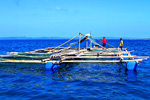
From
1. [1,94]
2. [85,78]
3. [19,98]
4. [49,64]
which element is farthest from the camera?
[49,64]

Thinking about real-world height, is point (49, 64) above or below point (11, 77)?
above

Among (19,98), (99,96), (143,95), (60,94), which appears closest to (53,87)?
(60,94)

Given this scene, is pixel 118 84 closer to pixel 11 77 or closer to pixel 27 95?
pixel 27 95

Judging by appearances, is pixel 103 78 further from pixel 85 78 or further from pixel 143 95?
pixel 143 95

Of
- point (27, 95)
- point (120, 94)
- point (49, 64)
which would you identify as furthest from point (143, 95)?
point (49, 64)

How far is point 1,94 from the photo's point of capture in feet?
33.0

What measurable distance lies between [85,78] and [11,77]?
575 cm

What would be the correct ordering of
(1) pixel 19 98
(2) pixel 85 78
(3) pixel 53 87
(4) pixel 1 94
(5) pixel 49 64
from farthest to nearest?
(5) pixel 49 64
(2) pixel 85 78
(3) pixel 53 87
(4) pixel 1 94
(1) pixel 19 98

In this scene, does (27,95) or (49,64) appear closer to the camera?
(27,95)

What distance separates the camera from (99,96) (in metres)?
9.63

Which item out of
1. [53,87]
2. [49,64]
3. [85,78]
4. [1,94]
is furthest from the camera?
[49,64]

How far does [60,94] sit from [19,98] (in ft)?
7.21

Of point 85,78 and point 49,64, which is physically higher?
point 49,64

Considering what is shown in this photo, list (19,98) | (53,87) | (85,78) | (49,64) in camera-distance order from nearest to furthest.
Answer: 1. (19,98)
2. (53,87)
3. (85,78)
4. (49,64)
